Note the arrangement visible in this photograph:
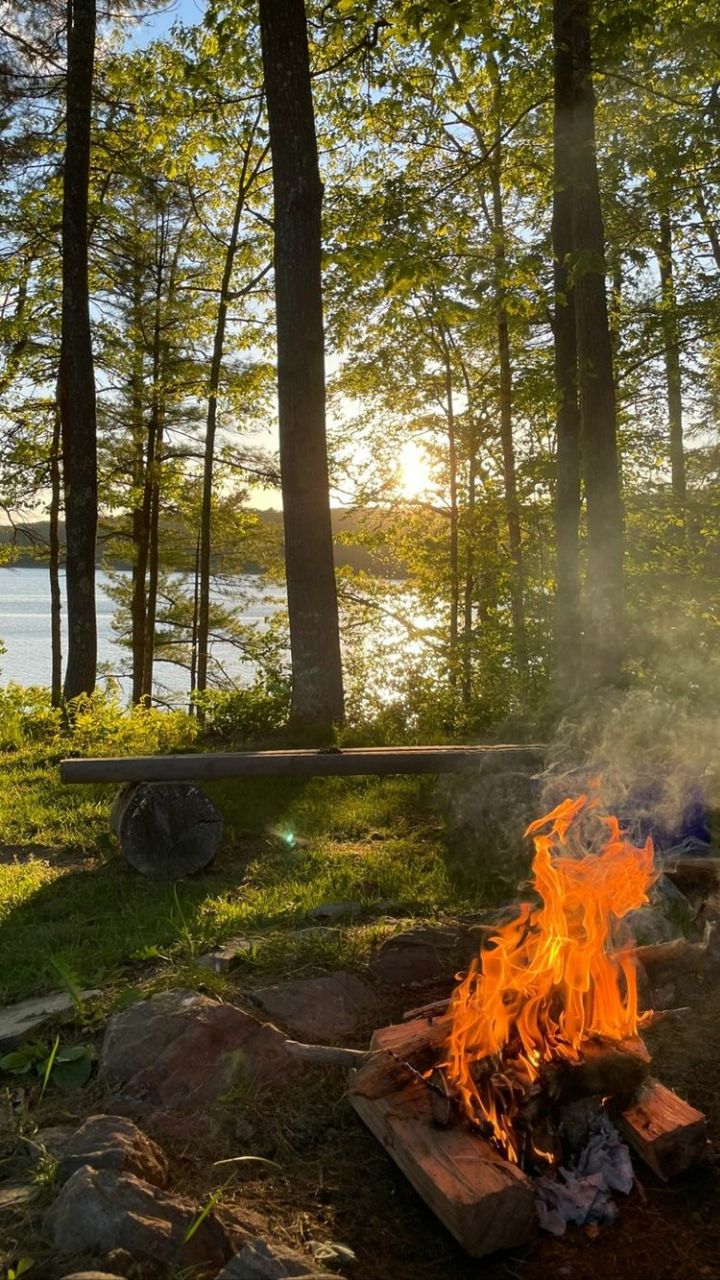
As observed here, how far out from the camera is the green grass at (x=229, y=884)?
14.0 ft

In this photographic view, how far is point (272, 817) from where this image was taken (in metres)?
7.03

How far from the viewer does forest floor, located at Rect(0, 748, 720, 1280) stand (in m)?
2.61

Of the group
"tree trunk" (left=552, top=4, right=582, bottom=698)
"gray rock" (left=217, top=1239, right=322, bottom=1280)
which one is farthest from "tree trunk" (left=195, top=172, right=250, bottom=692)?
"gray rock" (left=217, top=1239, right=322, bottom=1280)

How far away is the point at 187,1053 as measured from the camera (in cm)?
333

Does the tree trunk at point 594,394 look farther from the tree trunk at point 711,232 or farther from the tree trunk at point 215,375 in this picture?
the tree trunk at point 215,375

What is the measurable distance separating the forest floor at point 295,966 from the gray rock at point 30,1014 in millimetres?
85

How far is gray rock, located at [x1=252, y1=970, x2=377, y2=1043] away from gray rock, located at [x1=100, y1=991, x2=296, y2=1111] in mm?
201

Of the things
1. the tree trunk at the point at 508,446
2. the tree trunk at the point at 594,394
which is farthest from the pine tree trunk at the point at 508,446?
the tree trunk at the point at 594,394

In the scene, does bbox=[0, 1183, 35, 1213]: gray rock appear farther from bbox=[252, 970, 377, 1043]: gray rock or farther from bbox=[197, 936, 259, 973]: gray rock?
bbox=[197, 936, 259, 973]: gray rock

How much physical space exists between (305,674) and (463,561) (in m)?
13.9

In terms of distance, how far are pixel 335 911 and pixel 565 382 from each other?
32.8 ft

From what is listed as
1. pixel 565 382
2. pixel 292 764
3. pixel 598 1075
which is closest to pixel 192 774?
pixel 292 764

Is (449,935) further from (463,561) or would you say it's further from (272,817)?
(463,561)

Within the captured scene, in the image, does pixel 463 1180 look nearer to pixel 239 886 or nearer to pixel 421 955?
pixel 421 955
